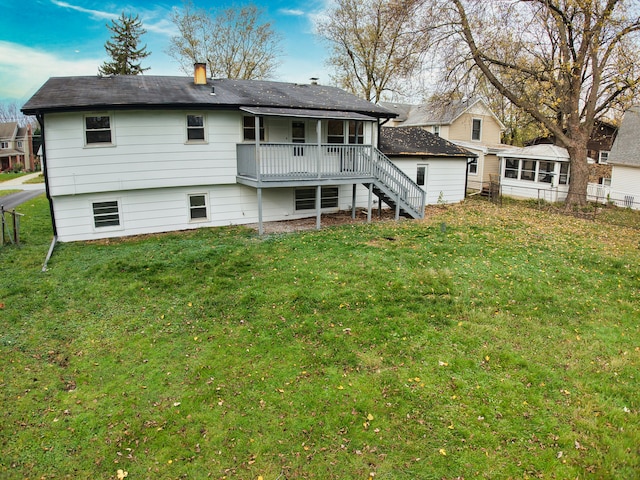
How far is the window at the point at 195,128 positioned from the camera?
1467cm

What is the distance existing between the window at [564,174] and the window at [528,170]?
162 centimetres

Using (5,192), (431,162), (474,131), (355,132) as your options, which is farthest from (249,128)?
(474,131)

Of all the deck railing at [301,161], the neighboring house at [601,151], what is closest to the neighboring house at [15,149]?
the deck railing at [301,161]

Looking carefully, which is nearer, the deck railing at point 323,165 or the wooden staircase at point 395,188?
the deck railing at point 323,165

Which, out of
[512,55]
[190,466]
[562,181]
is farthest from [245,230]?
[562,181]

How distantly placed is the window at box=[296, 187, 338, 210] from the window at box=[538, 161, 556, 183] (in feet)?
51.1

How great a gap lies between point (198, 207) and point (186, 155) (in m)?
1.98

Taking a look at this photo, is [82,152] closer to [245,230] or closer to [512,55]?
[245,230]

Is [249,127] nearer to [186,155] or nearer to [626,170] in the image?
[186,155]

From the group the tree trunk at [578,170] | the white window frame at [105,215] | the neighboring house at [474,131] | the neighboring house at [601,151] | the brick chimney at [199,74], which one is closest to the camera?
the white window frame at [105,215]

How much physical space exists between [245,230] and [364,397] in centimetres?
1002

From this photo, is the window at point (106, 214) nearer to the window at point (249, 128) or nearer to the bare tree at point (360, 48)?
the window at point (249, 128)

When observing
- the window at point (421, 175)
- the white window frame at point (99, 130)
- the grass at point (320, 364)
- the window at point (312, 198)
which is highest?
the white window frame at point (99, 130)

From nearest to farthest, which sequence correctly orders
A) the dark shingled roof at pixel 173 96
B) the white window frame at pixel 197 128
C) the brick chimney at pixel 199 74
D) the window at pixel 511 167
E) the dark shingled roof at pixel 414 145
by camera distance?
the dark shingled roof at pixel 173 96, the white window frame at pixel 197 128, the brick chimney at pixel 199 74, the dark shingled roof at pixel 414 145, the window at pixel 511 167
